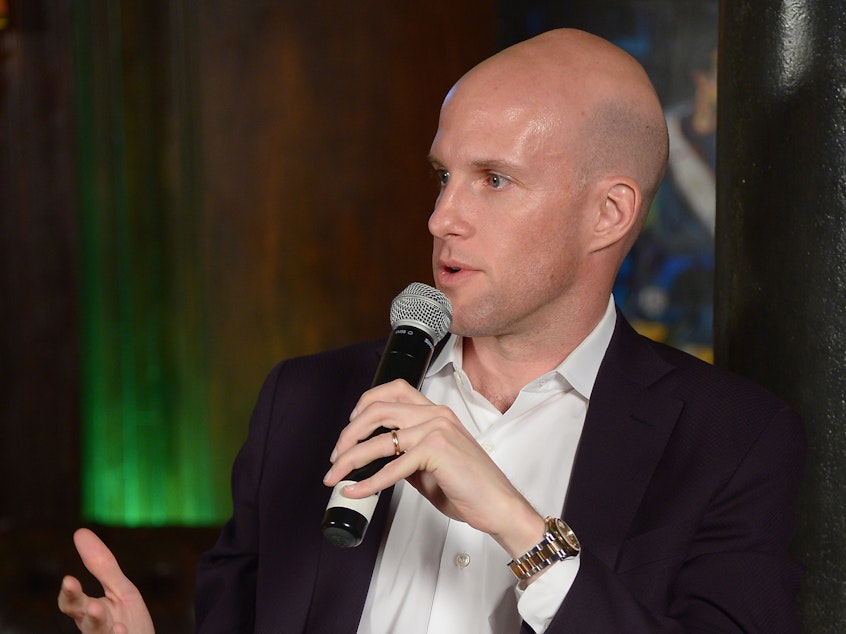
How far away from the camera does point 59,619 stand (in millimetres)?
2799

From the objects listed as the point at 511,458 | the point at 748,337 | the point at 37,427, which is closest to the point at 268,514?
the point at 511,458

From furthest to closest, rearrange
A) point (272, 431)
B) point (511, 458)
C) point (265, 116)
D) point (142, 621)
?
1. point (265, 116)
2. point (272, 431)
3. point (511, 458)
4. point (142, 621)

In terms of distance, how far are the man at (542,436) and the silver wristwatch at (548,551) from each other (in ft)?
0.15

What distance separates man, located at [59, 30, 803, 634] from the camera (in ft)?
5.59

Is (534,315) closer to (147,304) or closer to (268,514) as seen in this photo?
(268,514)

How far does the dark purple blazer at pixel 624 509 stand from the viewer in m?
1.66

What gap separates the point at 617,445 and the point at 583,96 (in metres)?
0.60

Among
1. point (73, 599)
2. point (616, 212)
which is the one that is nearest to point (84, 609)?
point (73, 599)

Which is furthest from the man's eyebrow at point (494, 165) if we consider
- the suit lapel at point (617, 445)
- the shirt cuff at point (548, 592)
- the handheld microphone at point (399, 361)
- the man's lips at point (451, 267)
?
the shirt cuff at point (548, 592)

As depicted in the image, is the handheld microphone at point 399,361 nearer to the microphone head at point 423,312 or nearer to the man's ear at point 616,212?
the microphone head at point 423,312

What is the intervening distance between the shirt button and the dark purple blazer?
5.9 inches

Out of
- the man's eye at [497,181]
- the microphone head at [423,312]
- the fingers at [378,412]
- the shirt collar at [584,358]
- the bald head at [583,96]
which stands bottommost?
the shirt collar at [584,358]

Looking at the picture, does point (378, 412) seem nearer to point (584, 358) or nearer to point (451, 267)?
point (451, 267)

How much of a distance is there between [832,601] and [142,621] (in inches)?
48.5
